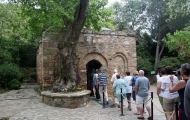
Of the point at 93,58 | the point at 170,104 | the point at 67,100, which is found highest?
the point at 93,58

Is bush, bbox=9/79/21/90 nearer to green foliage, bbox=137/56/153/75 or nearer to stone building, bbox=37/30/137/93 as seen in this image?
stone building, bbox=37/30/137/93

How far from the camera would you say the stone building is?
11141 mm

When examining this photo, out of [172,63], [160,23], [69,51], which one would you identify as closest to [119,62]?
[69,51]

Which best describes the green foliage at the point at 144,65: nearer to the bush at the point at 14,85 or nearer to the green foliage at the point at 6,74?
the bush at the point at 14,85

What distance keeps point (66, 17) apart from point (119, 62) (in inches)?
205

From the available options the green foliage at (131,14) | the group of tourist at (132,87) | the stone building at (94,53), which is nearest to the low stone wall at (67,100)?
the group of tourist at (132,87)

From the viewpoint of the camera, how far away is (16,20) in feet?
44.9

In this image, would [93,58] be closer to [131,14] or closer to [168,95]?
[168,95]

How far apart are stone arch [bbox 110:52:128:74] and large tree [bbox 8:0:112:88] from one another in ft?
10.1

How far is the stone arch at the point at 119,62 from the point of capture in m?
12.9

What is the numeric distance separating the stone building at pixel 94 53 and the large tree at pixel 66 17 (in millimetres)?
1391

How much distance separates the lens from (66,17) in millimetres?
9812

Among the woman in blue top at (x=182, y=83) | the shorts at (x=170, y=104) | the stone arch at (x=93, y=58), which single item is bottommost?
the shorts at (x=170, y=104)

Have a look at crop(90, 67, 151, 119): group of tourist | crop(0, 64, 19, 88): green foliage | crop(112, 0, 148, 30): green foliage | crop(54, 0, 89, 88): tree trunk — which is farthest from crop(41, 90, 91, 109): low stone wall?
crop(112, 0, 148, 30): green foliage
